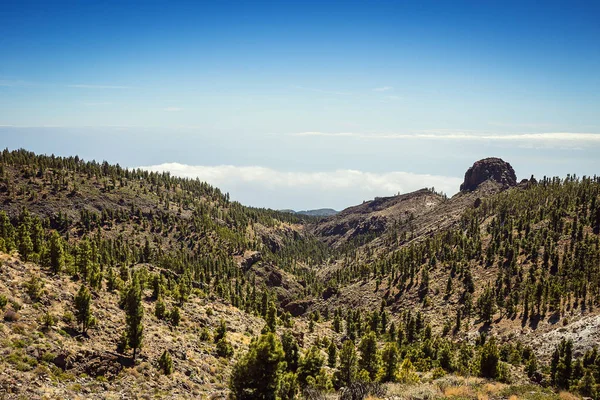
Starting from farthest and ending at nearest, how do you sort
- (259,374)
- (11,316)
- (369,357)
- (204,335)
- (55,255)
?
(369,357), (204,335), (55,255), (11,316), (259,374)

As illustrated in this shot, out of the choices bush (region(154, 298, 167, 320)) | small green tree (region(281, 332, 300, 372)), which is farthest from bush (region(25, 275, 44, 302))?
small green tree (region(281, 332, 300, 372))

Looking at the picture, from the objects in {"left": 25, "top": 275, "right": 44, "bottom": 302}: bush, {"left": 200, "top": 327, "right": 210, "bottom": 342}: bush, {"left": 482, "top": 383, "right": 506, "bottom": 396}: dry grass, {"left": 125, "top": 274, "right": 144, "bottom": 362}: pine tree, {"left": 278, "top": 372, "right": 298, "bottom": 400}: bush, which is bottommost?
{"left": 200, "top": 327, "right": 210, "bottom": 342}: bush

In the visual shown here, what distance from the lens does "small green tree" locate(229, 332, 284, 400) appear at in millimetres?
37156

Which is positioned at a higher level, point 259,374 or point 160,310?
point 259,374

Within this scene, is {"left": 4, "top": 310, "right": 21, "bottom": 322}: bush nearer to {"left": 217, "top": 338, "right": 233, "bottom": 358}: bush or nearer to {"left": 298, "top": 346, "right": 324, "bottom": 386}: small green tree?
{"left": 217, "top": 338, "right": 233, "bottom": 358}: bush

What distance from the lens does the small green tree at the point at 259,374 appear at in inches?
1463

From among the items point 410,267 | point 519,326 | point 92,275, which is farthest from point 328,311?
point 92,275

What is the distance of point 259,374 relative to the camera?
1476 inches

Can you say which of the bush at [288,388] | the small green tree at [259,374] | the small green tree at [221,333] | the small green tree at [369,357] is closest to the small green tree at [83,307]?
the small green tree at [259,374]

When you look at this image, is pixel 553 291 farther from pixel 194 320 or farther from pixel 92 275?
pixel 92 275

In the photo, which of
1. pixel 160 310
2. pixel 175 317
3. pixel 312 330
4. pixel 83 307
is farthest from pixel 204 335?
pixel 312 330

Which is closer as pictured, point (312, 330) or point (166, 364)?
point (166, 364)

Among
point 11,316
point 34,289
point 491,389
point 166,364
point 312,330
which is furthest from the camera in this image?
point 312,330

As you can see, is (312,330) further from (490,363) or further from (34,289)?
(34,289)
